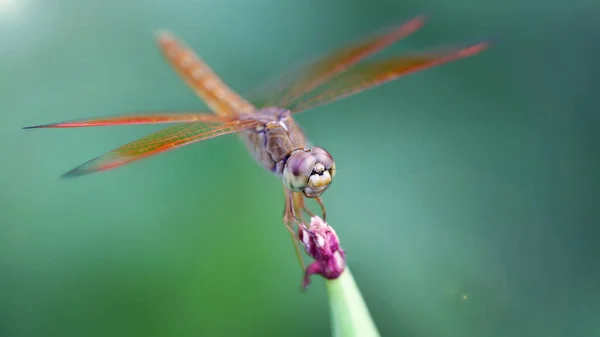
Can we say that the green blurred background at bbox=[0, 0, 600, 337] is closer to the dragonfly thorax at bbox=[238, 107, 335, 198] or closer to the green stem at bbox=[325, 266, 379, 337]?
the dragonfly thorax at bbox=[238, 107, 335, 198]

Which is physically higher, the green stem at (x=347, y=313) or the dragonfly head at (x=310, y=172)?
the dragonfly head at (x=310, y=172)

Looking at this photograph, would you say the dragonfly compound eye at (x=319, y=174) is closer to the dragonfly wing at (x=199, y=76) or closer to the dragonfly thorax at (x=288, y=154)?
the dragonfly thorax at (x=288, y=154)

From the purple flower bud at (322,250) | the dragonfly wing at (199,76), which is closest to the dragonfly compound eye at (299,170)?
the purple flower bud at (322,250)

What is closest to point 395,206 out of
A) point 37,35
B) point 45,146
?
point 45,146

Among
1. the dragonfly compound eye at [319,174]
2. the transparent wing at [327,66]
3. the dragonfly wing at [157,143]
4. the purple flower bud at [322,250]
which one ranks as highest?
the transparent wing at [327,66]

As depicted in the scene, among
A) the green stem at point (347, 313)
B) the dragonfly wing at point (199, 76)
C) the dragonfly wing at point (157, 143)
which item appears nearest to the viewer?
the green stem at point (347, 313)

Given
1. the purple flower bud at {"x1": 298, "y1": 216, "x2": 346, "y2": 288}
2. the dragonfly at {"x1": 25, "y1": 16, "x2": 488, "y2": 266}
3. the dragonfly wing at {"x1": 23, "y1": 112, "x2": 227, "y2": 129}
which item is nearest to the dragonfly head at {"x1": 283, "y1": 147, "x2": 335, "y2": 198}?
the dragonfly at {"x1": 25, "y1": 16, "x2": 488, "y2": 266}
